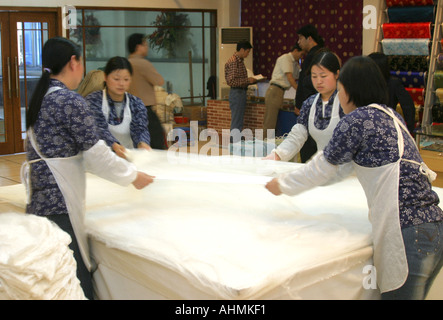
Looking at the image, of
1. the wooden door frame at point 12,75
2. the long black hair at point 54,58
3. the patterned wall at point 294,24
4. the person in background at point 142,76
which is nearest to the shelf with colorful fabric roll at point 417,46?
the patterned wall at point 294,24

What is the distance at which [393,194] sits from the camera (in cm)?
198

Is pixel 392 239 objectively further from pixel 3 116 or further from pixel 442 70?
pixel 3 116

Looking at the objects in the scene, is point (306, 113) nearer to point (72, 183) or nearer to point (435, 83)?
point (72, 183)

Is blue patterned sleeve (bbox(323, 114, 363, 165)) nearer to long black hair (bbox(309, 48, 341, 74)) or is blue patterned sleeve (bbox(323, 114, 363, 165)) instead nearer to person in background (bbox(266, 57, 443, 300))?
person in background (bbox(266, 57, 443, 300))

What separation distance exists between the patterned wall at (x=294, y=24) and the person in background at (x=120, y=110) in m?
5.42

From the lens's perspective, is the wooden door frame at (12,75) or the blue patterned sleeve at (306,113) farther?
the wooden door frame at (12,75)

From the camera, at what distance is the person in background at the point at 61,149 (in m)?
2.13

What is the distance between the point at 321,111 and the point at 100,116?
1.17 meters

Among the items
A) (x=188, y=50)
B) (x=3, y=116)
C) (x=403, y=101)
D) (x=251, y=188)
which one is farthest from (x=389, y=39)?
(x=3, y=116)

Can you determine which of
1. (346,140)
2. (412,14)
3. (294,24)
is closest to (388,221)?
(346,140)

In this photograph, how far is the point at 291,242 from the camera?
2109mm

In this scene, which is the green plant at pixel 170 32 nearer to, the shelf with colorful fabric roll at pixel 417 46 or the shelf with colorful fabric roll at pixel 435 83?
the shelf with colorful fabric roll at pixel 417 46

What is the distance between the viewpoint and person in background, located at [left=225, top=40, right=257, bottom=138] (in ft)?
26.5
